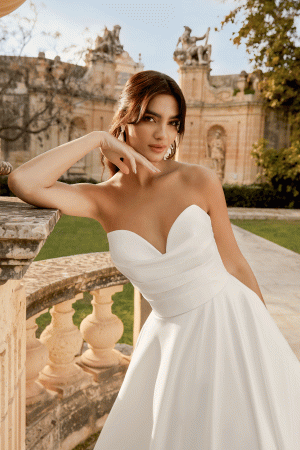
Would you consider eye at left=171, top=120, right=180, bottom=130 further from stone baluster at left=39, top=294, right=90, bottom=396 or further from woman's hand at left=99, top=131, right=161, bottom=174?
stone baluster at left=39, top=294, right=90, bottom=396

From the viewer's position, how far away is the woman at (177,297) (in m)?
1.34

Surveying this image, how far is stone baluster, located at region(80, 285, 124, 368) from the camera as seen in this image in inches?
92.3

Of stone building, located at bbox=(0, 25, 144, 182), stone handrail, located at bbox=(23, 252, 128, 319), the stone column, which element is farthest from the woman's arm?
stone building, located at bbox=(0, 25, 144, 182)

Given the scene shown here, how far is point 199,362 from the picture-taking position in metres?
1.38

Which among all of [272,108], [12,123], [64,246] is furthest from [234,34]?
[64,246]

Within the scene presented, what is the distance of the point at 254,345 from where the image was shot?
142cm

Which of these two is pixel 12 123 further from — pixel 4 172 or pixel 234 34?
pixel 4 172

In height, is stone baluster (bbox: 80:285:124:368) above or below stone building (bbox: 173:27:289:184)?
below

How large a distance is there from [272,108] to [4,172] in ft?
70.1

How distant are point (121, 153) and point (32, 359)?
1.09m

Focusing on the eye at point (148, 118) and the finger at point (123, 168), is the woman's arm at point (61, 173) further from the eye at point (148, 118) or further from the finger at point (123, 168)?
the eye at point (148, 118)

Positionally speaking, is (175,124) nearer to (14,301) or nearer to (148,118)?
(148,118)

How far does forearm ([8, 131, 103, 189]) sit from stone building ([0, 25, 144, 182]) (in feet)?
56.5

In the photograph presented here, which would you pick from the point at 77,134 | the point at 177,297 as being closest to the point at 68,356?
the point at 177,297
